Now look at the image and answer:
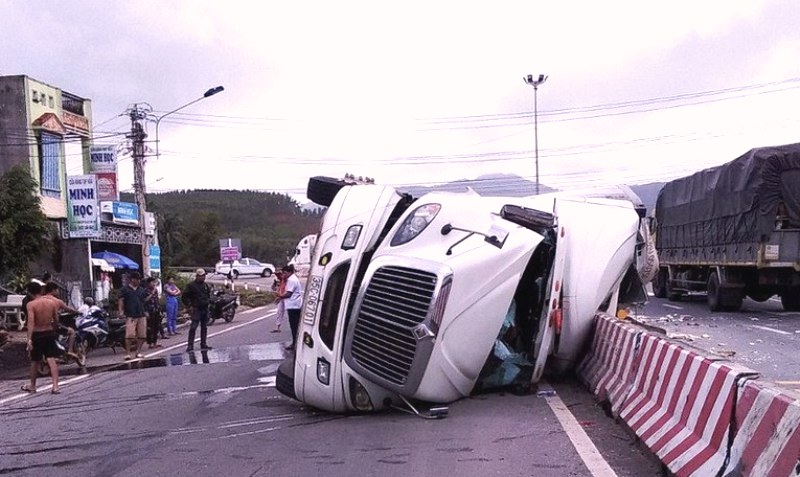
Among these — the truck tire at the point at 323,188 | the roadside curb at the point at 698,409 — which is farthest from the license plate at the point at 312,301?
the roadside curb at the point at 698,409

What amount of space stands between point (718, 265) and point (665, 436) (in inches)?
609

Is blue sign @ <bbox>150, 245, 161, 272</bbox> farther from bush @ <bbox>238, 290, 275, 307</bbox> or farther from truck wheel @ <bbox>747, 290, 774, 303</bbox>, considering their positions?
truck wheel @ <bbox>747, 290, 774, 303</bbox>

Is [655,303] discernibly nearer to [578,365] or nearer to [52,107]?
[578,365]

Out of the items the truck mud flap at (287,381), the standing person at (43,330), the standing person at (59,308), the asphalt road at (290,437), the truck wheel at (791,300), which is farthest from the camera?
the truck wheel at (791,300)

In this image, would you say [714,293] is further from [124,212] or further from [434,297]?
[124,212]

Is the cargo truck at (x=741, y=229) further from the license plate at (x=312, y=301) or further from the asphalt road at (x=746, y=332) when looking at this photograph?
the license plate at (x=312, y=301)

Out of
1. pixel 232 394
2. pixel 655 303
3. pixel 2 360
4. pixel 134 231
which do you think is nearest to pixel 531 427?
pixel 232 394

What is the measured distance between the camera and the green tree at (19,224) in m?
17.5

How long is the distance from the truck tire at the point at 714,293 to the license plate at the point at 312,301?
571 inches

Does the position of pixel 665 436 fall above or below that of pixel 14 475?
above

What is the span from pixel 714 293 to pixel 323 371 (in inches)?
597

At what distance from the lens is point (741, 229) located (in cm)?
1834

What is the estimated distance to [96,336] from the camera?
1627 centimetres

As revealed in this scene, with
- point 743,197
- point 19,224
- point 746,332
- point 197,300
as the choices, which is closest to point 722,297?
point 743,197
